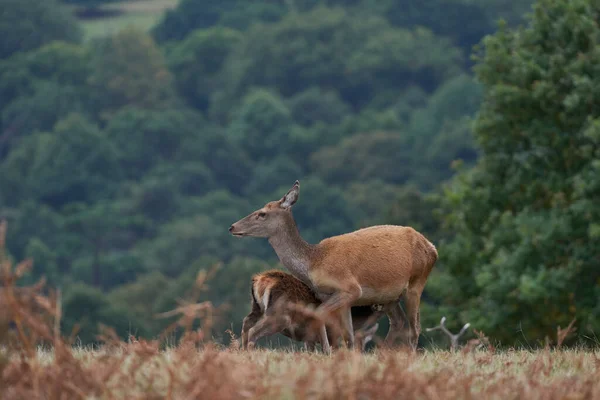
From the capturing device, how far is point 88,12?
164 meters

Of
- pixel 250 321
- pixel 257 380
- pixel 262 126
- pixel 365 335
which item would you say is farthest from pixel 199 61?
pixel 257 380

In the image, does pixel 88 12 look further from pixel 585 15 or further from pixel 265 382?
pixel 265 382

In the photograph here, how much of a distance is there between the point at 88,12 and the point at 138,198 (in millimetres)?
58758

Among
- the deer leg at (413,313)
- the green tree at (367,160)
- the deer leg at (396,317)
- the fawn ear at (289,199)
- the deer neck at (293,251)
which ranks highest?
the fawn ear at (289,199)

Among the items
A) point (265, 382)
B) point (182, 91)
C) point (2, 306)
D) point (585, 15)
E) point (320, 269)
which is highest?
point (2, 306)

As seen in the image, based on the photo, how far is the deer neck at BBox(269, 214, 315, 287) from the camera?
13.4 m

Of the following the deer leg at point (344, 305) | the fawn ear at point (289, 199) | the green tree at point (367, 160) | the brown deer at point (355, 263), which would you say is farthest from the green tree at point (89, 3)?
the deer leg at point (344, 305)

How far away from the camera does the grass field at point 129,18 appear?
157750 mm

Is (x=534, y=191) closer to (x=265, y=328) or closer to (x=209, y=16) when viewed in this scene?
(x=265, y=328)

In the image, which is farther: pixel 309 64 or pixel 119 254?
pixel 309 64

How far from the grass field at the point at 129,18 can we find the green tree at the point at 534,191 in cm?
12654

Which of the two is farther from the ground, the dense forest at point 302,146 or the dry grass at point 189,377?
the dry grass at point 189,377

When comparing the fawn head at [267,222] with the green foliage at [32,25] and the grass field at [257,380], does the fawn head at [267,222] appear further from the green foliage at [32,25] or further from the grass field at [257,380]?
the green foliage at [32,25]

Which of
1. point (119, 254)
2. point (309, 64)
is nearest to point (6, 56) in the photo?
point (309, 64)
